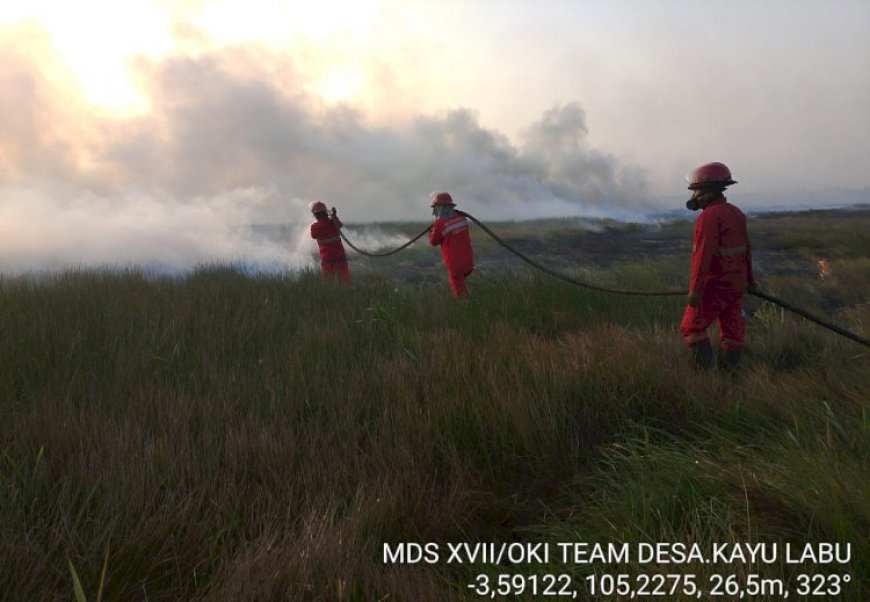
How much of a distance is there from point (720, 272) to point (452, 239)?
3.84 metres

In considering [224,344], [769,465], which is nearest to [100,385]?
[224,344]

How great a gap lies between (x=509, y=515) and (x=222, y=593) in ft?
4.18

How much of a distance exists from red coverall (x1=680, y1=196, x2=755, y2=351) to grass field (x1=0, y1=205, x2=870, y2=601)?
12.1 inches

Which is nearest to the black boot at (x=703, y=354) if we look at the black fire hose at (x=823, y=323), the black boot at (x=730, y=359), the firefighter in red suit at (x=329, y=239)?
the black boot at (x=730, y=359)

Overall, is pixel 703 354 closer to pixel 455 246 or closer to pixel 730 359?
pixel 730 359

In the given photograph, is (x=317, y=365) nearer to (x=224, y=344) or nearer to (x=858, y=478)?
(x=224, y=344)

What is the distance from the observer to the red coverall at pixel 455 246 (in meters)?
7.55

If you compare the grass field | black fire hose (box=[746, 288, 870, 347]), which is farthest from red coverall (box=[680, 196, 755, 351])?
the grass field

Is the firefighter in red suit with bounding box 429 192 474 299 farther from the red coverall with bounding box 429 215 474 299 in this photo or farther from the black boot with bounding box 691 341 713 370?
the black boot with bounding box 691 341 713 370

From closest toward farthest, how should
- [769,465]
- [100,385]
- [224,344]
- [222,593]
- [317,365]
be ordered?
[222,593], [769,465], [100,385], [317,365], [224,344]

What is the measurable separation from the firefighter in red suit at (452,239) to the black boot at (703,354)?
11.8 feet

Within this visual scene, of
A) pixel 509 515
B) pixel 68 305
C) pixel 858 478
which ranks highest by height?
pixel 68 305

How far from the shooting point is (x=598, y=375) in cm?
355

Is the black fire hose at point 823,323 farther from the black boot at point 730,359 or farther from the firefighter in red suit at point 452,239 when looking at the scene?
the firefighter in red suit at point 452,239
